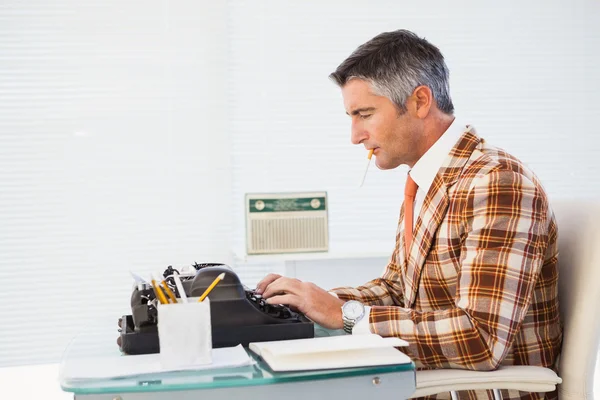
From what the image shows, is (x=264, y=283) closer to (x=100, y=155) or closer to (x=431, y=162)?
(x=431, y=162)

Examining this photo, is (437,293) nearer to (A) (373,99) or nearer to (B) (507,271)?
(B) (507,271)

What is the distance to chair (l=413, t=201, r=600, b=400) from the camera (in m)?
1.30

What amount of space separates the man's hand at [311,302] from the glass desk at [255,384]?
0.97ft

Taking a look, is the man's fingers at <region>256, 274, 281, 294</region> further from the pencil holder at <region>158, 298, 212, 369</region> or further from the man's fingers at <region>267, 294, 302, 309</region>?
the pencil holder at <region>158, 298, 212, 369</region>

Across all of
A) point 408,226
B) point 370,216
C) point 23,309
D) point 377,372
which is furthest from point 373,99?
point 23,309

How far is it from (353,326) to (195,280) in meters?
0.33

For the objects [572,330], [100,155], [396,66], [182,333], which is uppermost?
[396,66]

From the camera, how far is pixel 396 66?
5.65 feet

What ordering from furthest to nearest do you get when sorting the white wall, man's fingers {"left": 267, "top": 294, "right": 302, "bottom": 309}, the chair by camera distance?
the white wall < man's fingers {"left": 267, "top": 294, "right": 302, "bottom": 309} < the chair

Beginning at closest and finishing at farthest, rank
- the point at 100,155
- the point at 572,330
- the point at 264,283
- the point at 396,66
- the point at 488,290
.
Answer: the point at 488,290
the point at 572,330
the point at 264,283
the point at 396,66
the point at 100,155

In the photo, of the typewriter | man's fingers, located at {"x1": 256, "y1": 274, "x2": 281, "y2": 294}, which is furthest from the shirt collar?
the typewriter

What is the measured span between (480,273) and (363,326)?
0.80 ft

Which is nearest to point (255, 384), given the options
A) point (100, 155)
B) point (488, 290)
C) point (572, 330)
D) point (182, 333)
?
point (182, 333)

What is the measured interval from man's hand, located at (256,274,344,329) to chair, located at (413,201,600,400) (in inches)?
8.1
